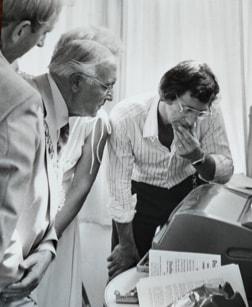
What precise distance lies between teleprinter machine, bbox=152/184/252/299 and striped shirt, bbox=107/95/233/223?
128mm

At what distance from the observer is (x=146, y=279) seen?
44.3 inches

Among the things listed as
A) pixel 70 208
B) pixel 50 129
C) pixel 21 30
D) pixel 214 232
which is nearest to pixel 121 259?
pixel 70 208

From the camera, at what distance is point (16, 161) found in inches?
32.2

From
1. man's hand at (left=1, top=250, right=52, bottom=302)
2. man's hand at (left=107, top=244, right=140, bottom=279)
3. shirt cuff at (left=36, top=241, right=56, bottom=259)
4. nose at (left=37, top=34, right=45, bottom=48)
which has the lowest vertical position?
man's hand at (left=107, top=244, right=140, bottom=279)

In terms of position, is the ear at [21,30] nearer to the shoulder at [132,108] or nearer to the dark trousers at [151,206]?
the shoulder at [132,108]

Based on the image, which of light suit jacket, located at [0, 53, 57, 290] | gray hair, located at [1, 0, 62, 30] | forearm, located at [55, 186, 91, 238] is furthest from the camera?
forearm, located at [55, 186, 91, 238]

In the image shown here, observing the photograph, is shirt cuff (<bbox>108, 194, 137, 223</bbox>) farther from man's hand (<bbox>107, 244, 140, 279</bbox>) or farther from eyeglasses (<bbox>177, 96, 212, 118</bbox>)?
eyeglasses (<bbox>177, 96, 212, 118</bbox>)

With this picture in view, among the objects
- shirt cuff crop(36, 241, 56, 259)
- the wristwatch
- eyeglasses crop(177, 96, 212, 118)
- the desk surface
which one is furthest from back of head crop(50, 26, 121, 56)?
the desk surface

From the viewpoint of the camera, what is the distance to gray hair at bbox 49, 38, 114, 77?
1.12 meters

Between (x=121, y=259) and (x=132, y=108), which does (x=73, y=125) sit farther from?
(x=121, y=259)

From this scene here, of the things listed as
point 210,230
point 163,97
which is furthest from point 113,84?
point 210,230

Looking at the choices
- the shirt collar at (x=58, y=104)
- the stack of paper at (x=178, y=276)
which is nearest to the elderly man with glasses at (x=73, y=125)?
the shirt collar at (x=58, y=104)

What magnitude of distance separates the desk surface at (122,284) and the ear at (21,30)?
0.67 meters

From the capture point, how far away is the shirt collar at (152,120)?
1.28 meters
